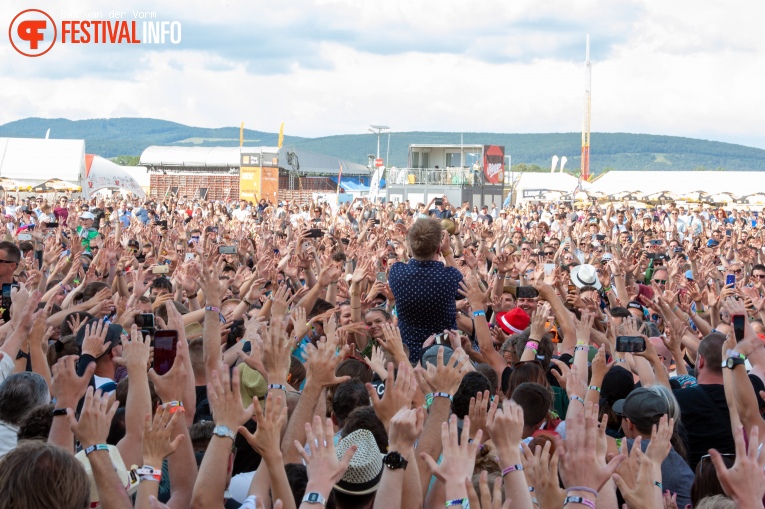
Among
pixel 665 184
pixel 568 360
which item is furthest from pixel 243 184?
pixel 568 360

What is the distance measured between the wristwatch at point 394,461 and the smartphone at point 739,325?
258cm

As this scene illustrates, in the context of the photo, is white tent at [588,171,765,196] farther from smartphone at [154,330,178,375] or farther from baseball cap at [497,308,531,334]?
smartphone at [154,330,178,375]

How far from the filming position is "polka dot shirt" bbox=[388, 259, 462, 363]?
564 cm

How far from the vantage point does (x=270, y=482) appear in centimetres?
308

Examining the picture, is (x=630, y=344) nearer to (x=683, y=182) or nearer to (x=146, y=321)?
(x=146, y=321)

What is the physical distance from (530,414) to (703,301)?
517 centimetres

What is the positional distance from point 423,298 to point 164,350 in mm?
2216

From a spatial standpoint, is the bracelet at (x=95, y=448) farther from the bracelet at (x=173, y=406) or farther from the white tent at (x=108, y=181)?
the white tent at (x=108, y=181)

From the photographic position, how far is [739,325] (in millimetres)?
4793

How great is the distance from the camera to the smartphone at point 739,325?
4.78 metres

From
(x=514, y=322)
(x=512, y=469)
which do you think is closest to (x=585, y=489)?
(x=512, y=469)

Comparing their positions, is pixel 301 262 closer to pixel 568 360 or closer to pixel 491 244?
pixel 568 360

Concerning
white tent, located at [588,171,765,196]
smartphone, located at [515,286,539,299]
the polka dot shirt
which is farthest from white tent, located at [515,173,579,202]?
the polka dot shirt

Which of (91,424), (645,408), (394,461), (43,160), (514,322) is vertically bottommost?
(514,322)
